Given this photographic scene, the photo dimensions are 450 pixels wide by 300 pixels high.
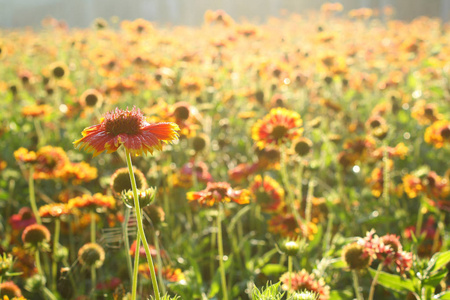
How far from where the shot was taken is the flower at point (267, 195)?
2307 mm

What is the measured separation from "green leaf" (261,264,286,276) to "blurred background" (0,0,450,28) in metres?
11.2

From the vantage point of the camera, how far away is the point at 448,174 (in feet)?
7.97

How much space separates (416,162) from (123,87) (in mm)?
2570

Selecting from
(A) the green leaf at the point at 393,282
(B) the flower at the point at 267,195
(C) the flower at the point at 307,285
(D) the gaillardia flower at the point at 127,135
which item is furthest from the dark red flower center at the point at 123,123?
→ (B) the flower at the point at 267,195

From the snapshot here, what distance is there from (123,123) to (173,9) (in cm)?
1978

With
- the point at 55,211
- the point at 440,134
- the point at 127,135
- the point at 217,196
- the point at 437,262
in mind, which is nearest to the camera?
the point at 127,135

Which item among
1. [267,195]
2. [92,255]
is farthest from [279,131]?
[92,255]

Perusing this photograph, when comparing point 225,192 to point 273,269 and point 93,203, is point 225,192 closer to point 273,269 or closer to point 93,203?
point 273,269

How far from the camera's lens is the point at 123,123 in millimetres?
1062

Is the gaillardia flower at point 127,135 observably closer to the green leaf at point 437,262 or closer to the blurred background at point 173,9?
the green leaf at point 437,262

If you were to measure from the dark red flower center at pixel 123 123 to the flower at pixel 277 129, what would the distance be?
0.93 m

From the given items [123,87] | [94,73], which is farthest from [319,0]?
[123,87]

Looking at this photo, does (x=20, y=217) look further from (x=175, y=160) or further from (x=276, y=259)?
(x=276, y=259)

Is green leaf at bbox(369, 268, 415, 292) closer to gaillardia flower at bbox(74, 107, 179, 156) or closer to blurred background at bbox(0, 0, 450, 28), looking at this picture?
gaillardia flower at bbox(74, 107, 179, 156)
